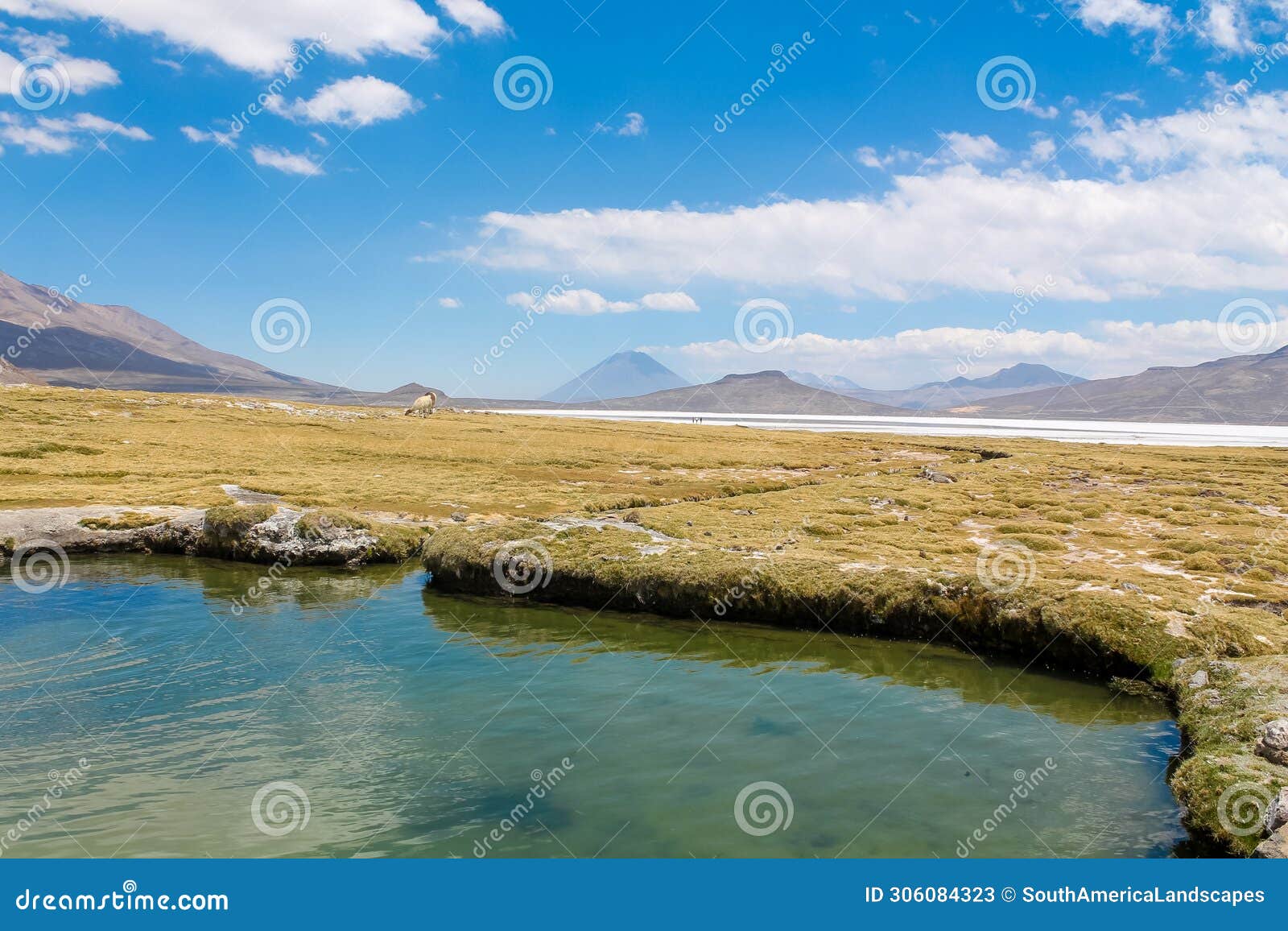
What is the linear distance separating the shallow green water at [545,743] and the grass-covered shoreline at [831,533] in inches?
63.0

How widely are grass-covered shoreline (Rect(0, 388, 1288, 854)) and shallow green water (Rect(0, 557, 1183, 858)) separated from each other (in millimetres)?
1601

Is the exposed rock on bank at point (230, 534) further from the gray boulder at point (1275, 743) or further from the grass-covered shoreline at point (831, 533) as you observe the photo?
the gray boulder at point (1275, 743)

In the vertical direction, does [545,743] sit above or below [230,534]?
below

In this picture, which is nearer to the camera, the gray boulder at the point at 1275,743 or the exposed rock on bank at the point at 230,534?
the gray boulder at the point at 1275,743

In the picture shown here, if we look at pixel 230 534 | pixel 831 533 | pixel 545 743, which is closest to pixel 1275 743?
pixel 545 743

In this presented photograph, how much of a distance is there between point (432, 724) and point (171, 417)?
89816mm

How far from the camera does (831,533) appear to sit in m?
36.1

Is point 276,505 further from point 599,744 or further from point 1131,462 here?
point 1131,462

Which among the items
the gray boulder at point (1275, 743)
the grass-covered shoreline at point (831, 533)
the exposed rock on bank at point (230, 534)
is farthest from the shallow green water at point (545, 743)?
the exposed rock on bank at point (230, 534)

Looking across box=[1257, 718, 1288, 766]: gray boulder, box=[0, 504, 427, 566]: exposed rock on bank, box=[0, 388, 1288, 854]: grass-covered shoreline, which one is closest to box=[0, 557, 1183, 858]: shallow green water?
box=[0, 388, 1288, 854]: grass-covered shoreline

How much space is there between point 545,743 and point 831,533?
22852 millimetres

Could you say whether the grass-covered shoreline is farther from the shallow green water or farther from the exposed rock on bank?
the shallow green water

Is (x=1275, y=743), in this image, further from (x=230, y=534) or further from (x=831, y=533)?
(x=230, y=534)

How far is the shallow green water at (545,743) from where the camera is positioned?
41.3 ft
